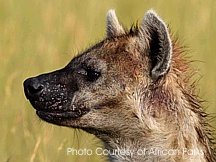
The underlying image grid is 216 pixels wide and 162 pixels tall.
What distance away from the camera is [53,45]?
37.7 feet

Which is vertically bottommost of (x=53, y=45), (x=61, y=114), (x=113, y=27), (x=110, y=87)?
(x=61, y=114)

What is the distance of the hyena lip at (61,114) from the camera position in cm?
749

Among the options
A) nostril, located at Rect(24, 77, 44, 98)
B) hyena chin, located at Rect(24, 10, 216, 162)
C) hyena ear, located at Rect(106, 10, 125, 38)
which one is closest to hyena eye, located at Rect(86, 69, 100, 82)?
hyena chin, located at Rect(24, 10, 216, 162)

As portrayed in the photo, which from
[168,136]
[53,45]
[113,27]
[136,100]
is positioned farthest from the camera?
[53,45]

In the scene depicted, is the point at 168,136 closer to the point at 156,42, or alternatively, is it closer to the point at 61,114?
the point at 156,42

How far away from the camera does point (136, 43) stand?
7.62m

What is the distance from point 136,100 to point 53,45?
13.6 feet

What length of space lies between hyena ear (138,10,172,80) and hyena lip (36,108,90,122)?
0.59 meters

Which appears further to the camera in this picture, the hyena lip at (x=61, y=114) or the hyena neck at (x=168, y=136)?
the hyena lip at (x=61, y=114)

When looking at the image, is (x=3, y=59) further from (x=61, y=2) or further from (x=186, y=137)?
(x=186, y=137)

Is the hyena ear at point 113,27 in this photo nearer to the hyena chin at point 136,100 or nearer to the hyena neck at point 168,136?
the hyena chin at point 136,100

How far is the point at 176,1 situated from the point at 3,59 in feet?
10.9

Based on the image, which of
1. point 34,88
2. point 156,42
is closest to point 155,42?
point 156,42

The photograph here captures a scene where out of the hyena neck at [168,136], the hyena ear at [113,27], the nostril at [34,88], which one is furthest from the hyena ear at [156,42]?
the nostril at [34,88]
